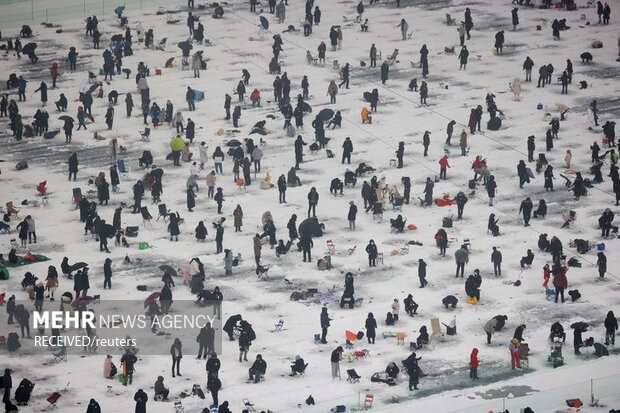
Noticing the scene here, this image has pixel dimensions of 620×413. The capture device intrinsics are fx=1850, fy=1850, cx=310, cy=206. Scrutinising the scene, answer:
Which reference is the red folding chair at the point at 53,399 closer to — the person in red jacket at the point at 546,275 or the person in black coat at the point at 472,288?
the person in black coat at the point at 472,288

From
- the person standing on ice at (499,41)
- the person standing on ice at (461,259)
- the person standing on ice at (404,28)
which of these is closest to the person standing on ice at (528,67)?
the person standing on ice at (499,41)

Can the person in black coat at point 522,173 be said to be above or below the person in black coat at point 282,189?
above

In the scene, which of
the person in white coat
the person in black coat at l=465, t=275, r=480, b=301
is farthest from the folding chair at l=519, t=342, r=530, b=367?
the person in white coat

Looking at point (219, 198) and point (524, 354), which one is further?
point (219, 198)

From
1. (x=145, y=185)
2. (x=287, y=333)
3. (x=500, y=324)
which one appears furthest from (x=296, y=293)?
(x=145, y=185)

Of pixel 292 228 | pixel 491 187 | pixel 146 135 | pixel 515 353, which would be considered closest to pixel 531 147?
pixel 491 187

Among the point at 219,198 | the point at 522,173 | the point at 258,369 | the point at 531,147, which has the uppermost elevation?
the point at 531,147

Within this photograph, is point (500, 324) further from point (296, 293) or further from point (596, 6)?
point (596, 6)

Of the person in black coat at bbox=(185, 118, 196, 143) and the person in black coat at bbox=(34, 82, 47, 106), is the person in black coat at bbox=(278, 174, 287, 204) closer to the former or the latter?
the person in black coat at bbox=(185, 118, 196, 143)

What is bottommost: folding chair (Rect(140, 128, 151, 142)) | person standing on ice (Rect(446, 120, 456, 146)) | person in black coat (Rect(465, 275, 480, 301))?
person in black coat (Rect(465, 275, 480, 301))

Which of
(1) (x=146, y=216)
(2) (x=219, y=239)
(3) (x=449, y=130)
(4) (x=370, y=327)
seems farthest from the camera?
(3) (x=449, y=130)

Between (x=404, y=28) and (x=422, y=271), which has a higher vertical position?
(x=404, y=28)

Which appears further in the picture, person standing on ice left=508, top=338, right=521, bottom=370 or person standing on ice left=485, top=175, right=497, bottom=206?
person standing on ice left=485, top=175, right=497, bottom=206

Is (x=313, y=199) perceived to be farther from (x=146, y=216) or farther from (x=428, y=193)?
(x=146, y=216)
